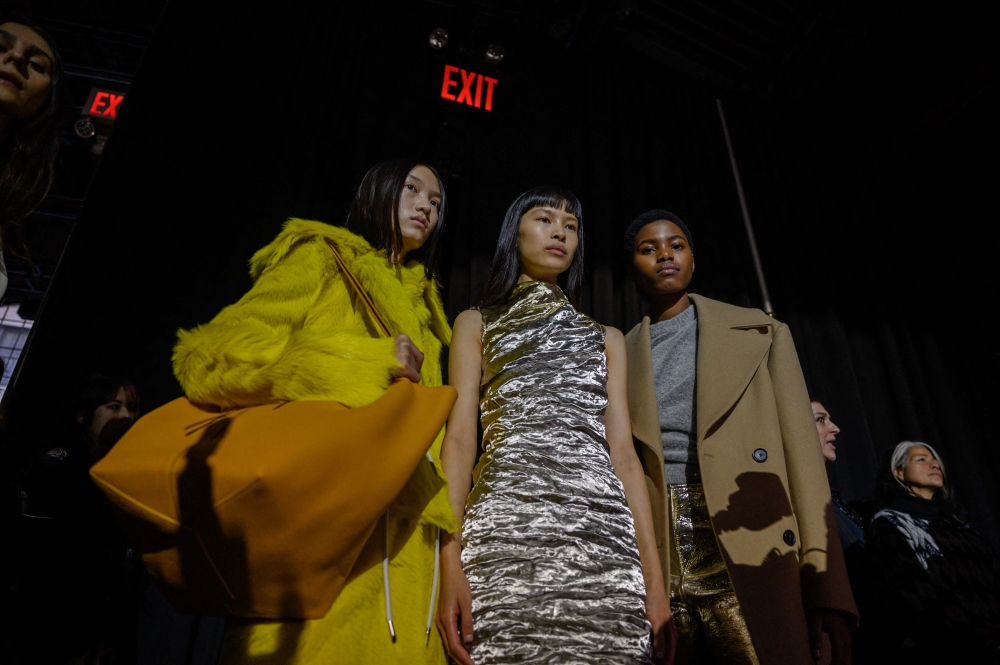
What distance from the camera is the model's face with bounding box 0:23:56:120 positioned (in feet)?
4.19

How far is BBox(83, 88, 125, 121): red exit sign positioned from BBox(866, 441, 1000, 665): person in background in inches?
268

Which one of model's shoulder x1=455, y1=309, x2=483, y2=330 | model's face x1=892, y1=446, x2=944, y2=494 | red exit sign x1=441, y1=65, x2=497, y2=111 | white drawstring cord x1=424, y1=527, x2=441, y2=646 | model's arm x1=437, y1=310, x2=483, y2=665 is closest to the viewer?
white drawstring cord x1=424, y1=527, x2=441, y2=646

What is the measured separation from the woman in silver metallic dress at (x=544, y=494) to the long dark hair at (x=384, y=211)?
30 centimetres

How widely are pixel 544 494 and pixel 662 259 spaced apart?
1125 millimetres

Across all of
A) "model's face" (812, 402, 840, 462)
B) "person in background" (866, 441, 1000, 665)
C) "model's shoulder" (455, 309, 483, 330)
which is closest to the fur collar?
"model's shoulder" (455, 309, 483, 330)

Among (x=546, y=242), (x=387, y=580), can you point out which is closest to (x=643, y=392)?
(x=546, y=242)

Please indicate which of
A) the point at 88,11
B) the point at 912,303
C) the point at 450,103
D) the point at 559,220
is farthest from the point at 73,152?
the point at 912,303

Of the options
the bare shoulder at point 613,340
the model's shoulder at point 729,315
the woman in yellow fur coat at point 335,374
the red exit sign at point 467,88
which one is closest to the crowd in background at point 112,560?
the woman in yellow fur coat at point 335,374

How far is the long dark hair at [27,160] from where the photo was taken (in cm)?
136

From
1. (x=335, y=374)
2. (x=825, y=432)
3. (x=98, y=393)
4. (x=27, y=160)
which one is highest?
(x=27, y=160)

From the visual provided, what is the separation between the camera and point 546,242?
6.33ft

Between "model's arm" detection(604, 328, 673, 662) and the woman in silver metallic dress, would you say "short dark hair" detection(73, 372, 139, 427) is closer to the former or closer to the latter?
the woman in silver metallic dress

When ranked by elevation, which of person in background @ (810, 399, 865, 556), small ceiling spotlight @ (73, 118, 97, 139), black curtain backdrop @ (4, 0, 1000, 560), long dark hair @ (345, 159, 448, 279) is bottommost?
person in background @ (810, 399, 865, 556)

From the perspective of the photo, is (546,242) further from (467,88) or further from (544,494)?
(467,88)
